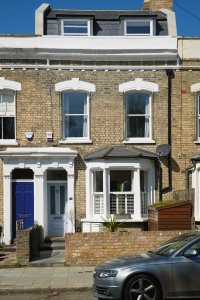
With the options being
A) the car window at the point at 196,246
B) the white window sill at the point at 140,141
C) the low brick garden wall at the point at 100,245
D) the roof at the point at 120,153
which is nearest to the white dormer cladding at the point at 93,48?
the white window sill at the point at 140,141

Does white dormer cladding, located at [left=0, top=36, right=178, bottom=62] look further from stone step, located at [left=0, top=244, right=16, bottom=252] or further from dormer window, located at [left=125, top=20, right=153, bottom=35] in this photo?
stone step, located at [left=0, top=244, right=16, bottom=252]

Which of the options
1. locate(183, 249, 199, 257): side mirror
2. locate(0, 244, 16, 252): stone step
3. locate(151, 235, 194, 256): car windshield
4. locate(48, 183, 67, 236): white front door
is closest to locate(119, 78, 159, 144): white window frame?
locate(48, 183, 67, 236): white front door

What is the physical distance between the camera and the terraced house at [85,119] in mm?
18766

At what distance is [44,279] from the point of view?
13305 millimetres

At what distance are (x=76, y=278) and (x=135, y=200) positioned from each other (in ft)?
18.2

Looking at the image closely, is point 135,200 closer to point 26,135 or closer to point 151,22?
point 26,135

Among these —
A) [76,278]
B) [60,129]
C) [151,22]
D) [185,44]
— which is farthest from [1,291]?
[151,22]

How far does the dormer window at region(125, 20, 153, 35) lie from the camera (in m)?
21.1

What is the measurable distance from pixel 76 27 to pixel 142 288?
13381mm

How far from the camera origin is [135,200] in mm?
18281

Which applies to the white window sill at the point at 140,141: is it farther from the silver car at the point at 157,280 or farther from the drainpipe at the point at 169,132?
the silver car at the point at 157,280

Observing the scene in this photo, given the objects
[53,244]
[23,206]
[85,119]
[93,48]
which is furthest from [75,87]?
[53,244]

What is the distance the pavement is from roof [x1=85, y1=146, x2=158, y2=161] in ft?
15.4

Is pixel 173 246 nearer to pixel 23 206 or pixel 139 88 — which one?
pixel 23 206
